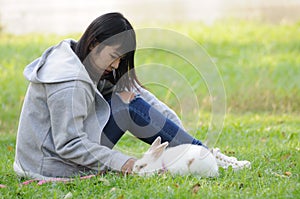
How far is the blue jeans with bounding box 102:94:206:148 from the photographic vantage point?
11.7 feet

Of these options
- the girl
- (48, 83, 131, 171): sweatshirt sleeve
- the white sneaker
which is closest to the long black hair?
the girl

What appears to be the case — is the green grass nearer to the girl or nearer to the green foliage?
the green foliage

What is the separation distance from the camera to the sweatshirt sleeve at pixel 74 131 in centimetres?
331

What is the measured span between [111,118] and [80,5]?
31.3 feet

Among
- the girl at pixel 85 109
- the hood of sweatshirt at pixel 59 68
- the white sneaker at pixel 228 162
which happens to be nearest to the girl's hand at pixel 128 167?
the girl at pixel 85 109

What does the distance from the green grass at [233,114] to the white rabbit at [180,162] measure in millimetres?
68

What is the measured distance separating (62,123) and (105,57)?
418 millimetres

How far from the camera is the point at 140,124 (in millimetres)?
3613

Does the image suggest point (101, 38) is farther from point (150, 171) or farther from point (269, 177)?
point (269, 177)

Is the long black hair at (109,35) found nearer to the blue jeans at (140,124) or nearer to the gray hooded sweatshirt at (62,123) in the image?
the gray hooded sweatshirt at (62,123)

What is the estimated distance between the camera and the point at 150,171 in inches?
136

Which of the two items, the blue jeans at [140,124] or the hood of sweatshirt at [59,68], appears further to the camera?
the blue jeans at [140,124]

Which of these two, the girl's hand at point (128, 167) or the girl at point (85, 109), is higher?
the girl at point (85, 109)

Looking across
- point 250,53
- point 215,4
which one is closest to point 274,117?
point 250,53
